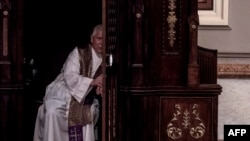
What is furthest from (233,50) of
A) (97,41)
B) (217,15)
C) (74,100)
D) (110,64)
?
(74,100)

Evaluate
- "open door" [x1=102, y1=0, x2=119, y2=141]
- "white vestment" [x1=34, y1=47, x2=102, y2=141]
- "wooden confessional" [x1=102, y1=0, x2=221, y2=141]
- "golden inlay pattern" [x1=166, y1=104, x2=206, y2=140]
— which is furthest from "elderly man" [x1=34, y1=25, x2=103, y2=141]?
"golden inlay pattern" [x1=166, y1=104, x2=206, y2=140]

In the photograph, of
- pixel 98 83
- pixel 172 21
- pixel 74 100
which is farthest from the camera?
pixel 74 100

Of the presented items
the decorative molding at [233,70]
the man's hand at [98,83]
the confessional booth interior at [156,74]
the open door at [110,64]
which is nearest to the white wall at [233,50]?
the decorative molding at [233,70]

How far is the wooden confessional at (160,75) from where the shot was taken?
436 cm

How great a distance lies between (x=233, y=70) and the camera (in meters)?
5.21

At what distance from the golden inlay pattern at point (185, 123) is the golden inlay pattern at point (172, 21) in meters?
0.47

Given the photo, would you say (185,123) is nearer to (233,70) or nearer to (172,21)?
(172,21)

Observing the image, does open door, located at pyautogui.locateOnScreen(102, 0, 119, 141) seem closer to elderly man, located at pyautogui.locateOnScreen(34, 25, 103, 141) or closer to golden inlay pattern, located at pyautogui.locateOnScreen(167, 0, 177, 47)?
golden inlay pattern, located at pyautogui.locateOnScreen(167, 0, 177, 47)

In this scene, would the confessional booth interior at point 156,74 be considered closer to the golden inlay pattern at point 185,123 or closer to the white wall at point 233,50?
the golden inlay pattern at point 185,123

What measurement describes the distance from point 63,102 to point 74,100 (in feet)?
0.32

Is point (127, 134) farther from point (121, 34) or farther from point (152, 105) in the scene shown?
point (121, 34)

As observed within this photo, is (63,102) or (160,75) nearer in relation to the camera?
(160,75)

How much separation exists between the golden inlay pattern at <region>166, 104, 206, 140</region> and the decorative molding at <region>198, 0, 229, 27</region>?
1.05m

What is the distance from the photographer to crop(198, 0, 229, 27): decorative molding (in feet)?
17.1
